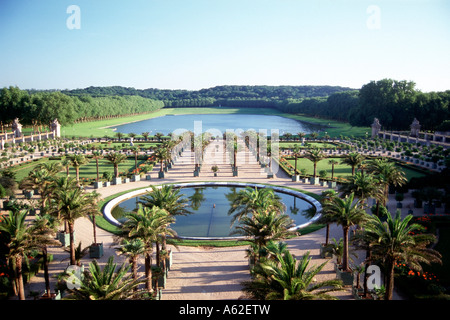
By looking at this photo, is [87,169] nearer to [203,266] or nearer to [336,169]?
[203,266]

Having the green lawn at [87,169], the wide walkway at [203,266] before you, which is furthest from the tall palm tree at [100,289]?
the green lawn at [87,169]

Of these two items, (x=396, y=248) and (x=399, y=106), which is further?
(x=399, y=106)

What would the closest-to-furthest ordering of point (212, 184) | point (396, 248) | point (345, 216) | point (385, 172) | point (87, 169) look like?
1. point (396, 248)
2. point (345, 216)
3. point (385, 172)
4. point (212, 184)
5. point (87, 169)

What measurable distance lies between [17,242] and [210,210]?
16.7 meters

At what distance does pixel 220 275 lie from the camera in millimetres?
17109

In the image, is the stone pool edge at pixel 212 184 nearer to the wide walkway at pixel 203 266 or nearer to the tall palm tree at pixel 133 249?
the wide walkway at pixel 203 266

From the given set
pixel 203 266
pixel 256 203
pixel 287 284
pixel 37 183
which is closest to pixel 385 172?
pixel 256 203

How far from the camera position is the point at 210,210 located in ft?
93.7

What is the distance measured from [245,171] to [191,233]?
810 inches

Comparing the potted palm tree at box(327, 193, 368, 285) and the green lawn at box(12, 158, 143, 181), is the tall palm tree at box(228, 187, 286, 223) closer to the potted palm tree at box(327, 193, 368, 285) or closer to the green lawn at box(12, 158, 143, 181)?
the potted palm tree at box(327, 193, 368, 285)

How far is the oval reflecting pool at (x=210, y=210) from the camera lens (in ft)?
78.7

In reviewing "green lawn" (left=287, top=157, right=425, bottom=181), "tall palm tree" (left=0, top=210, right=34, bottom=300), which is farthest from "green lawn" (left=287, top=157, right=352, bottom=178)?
"tall palm tree" (left=0, top=210, right=34, bottom=300)
